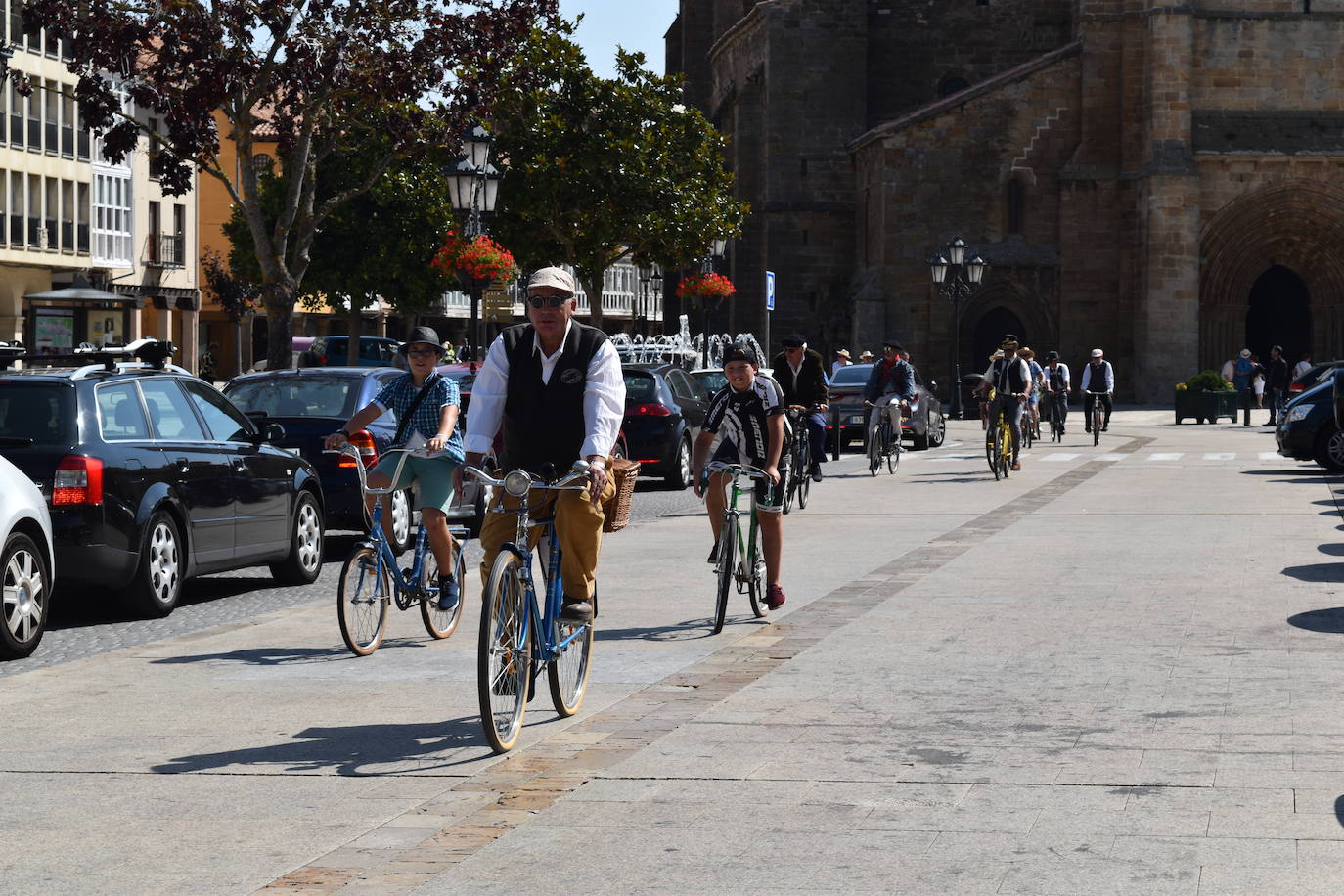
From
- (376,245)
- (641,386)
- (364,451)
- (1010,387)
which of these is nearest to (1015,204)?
(376,245)

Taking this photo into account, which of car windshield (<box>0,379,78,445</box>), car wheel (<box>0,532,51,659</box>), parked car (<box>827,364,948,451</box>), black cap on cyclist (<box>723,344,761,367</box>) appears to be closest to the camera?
car wheel (<box>0,532,51,659</box>)

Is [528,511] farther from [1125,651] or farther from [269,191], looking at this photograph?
[269,191]

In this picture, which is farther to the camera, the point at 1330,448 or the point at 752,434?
the point at 1330,448

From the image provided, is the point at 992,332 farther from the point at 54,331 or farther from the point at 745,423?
the point at 745,423

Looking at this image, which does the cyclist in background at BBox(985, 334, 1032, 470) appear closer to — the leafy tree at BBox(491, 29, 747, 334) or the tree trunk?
the tree trunk

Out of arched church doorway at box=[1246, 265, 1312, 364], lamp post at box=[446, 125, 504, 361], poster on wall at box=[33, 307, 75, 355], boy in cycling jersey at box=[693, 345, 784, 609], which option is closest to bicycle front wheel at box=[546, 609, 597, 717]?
boy in cycling jersey at box=[693, 345, 784, 609]

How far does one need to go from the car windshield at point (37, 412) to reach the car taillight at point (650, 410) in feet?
39.0

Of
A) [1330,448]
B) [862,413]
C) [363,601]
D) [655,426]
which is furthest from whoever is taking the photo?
[862,413]

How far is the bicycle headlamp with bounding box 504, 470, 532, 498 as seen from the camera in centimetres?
748

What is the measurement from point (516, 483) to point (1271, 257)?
167ft

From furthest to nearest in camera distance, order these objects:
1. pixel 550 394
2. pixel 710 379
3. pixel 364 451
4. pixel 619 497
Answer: pixel 710 379
pixel 364 451
pixel 619 497
pixel 550 394

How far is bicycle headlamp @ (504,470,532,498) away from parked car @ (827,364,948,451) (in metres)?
24.9

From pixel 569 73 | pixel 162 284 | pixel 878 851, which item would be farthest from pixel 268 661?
pixel 162 284

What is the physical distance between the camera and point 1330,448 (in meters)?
25.9
